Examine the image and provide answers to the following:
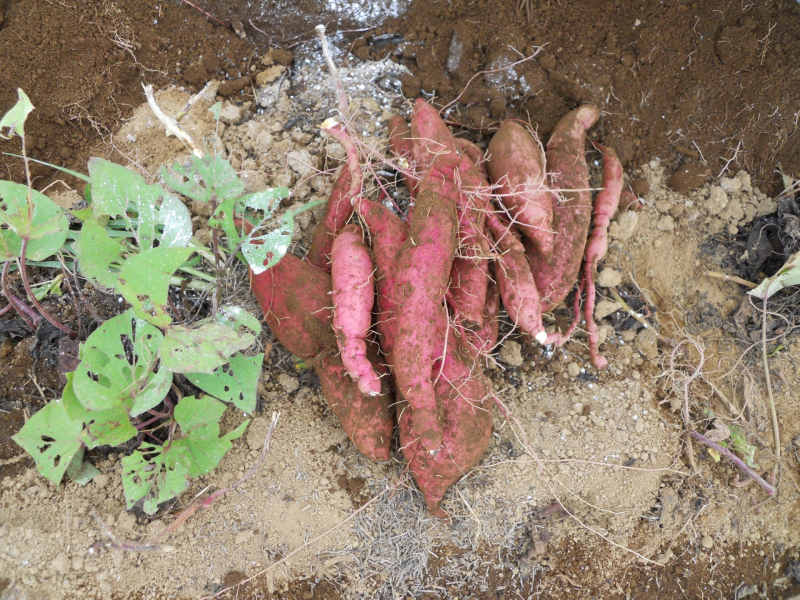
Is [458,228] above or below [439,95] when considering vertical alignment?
below

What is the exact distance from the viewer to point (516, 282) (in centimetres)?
154

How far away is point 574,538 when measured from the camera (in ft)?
5.11

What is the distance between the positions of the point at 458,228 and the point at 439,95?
22.0 inches

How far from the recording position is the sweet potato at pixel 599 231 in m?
1.67

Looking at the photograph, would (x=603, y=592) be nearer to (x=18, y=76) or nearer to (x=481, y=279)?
(x=481, y=279)

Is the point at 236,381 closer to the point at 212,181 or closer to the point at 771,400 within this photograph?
the point at 212,181

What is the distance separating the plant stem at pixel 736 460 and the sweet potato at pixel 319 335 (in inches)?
38.0

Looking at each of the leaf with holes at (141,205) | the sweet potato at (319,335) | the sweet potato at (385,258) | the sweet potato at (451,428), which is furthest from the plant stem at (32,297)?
the sweet potato at (451,428)

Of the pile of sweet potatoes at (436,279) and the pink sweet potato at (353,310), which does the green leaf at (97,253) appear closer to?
the pile of sweet potatoes at (436,279)

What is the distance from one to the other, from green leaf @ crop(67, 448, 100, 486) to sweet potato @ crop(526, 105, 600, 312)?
1.37m

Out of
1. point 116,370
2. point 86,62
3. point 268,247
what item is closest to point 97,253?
point 116,370

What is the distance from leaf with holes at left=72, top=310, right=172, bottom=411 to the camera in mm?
1271

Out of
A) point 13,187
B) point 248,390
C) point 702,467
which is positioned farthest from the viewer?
point 702,467

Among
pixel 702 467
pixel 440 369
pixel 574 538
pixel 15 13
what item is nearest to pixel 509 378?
→ pixel 440 369
